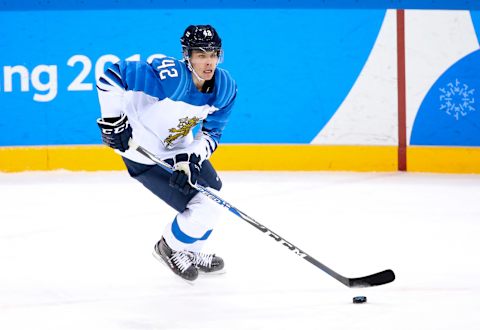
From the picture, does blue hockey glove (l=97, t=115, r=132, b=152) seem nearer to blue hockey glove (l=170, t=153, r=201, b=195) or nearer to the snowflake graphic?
blue hockey glove (l=170, t=153, r=201, b=195)

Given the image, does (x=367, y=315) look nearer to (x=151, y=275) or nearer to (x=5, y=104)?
(x=151, y=275)

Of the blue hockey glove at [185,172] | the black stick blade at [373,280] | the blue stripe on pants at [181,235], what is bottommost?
the blue stripe on pants at [181,235]

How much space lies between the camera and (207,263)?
3.90 meters

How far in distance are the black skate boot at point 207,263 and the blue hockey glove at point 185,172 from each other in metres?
0.33

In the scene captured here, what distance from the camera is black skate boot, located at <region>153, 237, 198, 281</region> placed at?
3.76 m

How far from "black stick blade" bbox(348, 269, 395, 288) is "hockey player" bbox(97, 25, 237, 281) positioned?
2.06 ft

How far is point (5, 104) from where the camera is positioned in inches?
252

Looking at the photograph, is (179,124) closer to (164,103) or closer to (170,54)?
(164,103)

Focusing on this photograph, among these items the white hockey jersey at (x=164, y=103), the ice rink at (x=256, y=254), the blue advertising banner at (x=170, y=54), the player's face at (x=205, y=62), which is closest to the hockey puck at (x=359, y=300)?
the ice rink at (x=256, y=254)

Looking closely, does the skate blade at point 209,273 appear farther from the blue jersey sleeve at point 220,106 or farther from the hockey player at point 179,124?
the blue jersey sleeve at point 220,106

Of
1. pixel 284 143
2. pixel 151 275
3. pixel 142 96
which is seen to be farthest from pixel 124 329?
pixel 284 143

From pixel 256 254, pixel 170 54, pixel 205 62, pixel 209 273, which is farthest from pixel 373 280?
pixel 170 54

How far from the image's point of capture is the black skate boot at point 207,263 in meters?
3.90

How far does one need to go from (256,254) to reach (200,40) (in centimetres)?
115
